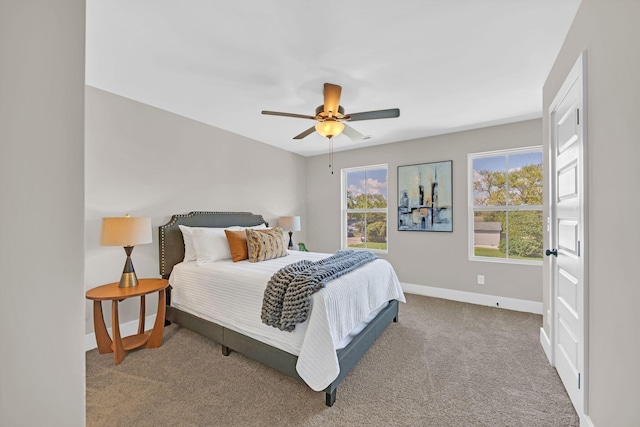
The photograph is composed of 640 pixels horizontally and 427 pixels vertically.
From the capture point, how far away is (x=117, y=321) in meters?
2.24

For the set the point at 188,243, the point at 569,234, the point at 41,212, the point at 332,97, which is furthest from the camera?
the point at 188,243

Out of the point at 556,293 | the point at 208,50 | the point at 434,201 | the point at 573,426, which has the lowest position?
the point at 573,426

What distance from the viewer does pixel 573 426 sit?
5.24 feet

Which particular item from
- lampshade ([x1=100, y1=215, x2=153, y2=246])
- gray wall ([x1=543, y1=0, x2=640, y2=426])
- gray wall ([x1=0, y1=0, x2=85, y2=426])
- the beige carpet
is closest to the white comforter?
the beige carpet

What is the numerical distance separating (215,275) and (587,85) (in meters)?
3.00

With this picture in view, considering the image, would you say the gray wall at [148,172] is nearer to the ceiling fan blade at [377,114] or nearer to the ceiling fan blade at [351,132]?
the ceiling fan blade at [351,132]

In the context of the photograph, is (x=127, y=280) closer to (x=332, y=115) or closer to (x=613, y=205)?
(x=332, y=115)

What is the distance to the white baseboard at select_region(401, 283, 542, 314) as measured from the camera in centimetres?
337

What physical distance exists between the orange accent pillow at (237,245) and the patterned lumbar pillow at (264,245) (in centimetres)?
7

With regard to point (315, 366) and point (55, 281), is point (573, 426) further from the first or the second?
point (55, 281)

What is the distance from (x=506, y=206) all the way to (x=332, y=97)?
287 centimetres

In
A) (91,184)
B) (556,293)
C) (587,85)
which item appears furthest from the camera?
(91,184)

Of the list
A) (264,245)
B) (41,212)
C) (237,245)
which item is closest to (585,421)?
(41,212)

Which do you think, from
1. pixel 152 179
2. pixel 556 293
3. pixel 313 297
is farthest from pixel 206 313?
pixel 556 293
